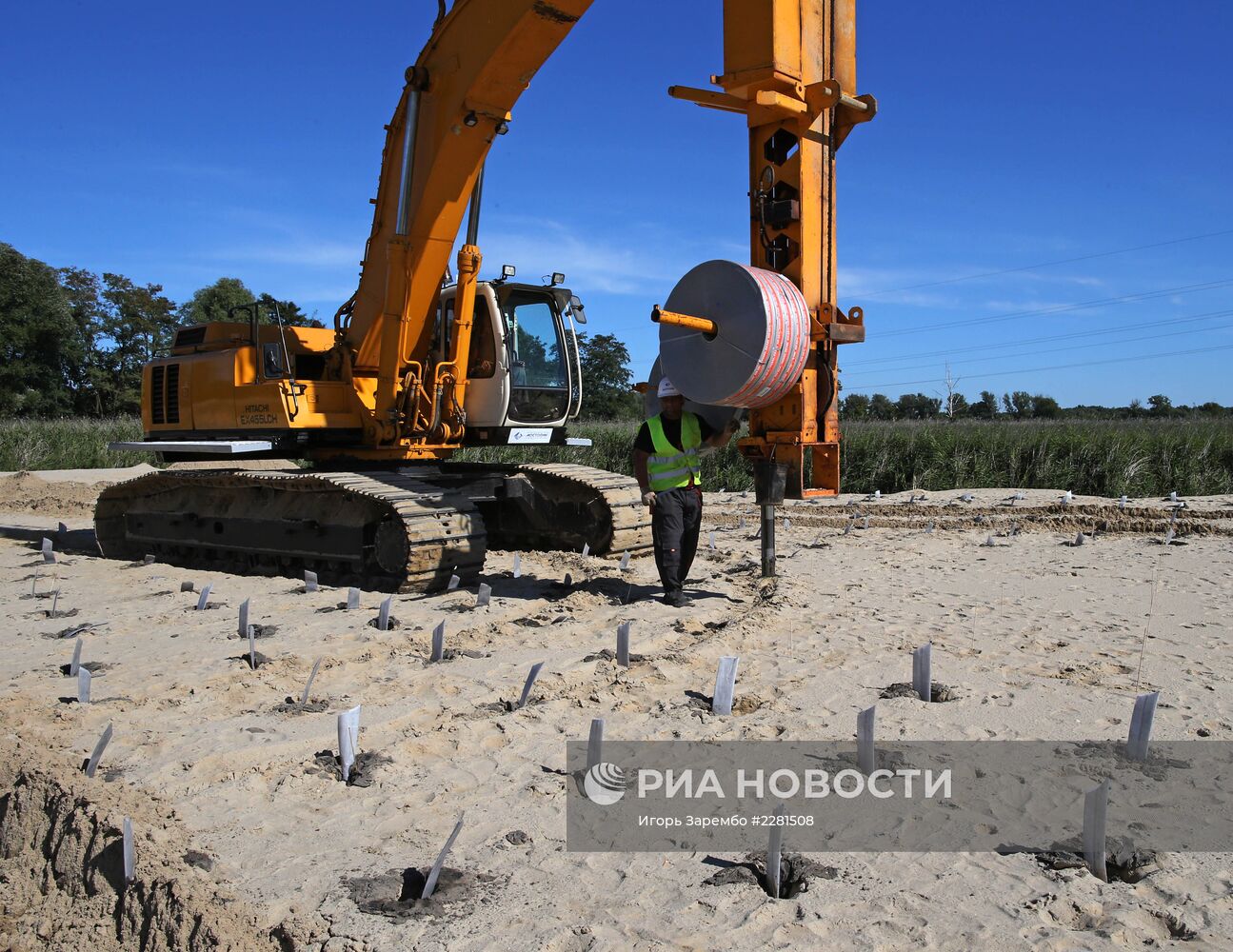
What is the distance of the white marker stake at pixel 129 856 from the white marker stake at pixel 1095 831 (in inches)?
115

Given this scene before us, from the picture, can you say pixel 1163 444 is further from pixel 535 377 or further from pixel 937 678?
pixel 937 678

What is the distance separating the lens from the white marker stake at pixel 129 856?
2.92 m

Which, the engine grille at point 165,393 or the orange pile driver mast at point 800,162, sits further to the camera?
the engine grille at point 165,393

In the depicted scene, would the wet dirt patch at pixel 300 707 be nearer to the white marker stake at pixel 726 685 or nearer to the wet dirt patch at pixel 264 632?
the wet dirt patch at pixel 264 632

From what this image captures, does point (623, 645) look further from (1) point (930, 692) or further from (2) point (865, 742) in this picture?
(2) point (865, 742)

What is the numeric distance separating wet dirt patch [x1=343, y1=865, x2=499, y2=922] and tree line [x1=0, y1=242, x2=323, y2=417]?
42.1 metres

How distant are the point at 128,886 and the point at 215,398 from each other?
695cm

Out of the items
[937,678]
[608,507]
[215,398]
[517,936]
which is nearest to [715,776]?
[517,936]

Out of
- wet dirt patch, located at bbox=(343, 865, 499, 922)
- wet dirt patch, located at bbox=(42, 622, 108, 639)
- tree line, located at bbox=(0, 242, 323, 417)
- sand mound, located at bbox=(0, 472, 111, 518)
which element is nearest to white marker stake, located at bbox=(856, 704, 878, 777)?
wet dirt patch, located at bbox=(343, 865, 499, 922)

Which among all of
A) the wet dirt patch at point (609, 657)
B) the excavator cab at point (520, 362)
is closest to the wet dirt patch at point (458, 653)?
the wet dirt patch at point (609, 657)

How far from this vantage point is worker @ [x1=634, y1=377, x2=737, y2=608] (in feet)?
22.8

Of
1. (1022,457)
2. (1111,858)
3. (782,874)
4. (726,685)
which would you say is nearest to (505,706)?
(726,685)

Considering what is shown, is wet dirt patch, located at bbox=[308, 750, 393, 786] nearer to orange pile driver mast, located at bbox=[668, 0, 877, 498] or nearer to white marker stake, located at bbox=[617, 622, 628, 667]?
white marker stake, located at bbox=[617, 622, 628, 667]

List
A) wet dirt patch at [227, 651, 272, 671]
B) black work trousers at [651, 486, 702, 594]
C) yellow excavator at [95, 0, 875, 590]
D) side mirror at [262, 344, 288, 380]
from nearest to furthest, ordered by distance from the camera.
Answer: wet dirt patch at [227, 651, 272, 671]
yellow excavator at [95, 0, 875, 590]
black work trousers at [651, 486, 702, 594]
side mirror at [262, 344, 288, 380]
